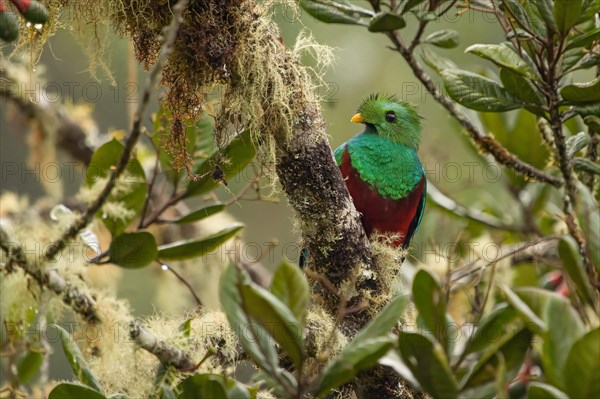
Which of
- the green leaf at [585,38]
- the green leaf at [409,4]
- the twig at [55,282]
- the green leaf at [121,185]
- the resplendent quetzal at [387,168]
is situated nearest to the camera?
the green leaf at [585,38]

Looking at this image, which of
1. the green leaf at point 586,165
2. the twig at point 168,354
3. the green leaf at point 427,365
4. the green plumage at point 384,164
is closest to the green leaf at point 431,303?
the green leaf at point 427,365

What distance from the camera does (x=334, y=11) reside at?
2473mm

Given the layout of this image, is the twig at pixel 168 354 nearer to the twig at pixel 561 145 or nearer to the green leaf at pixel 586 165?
the twig at pixel 561 145

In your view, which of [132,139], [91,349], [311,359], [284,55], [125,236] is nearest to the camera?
[132,139]

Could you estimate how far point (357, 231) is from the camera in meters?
2.33

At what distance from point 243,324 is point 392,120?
223 cm

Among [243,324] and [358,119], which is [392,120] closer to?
[358,119]

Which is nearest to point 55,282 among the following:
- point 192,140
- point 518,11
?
point 192,140

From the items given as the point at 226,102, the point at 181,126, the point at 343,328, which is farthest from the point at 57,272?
the point at 343,328

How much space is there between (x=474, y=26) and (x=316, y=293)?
5.64 m

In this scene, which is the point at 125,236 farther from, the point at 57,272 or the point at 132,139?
the point at 132,139

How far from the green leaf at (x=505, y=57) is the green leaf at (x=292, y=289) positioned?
3.30 feet

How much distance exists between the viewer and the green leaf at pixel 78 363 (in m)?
1.96

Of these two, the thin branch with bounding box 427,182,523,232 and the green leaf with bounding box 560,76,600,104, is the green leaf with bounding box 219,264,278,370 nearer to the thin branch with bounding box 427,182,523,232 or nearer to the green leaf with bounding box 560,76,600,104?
the green leaf with bounding box 560,76,600,104
